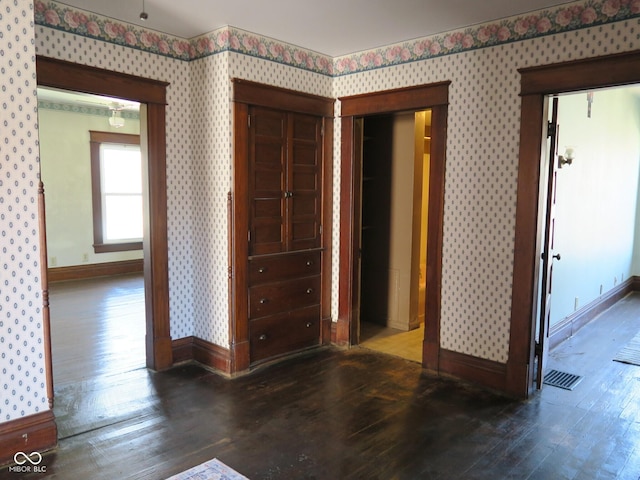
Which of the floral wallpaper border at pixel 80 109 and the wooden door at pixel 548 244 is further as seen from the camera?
the floral wallpaper border at pixel 80 109

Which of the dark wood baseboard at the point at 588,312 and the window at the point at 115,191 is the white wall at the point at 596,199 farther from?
the window at the point at 115,191

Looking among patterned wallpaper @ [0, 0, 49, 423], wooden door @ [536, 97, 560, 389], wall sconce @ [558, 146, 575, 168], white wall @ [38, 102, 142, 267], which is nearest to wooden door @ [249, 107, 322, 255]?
A: patterned wallpaper @ [0, 0, 49, 423]

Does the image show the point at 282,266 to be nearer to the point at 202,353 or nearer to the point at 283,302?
the point at 283,302

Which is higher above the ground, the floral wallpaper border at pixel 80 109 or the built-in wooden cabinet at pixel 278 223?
the floral wallpaper border at pixel 80 109

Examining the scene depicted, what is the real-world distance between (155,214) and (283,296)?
4.29 ft

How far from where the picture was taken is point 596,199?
5.61 meters

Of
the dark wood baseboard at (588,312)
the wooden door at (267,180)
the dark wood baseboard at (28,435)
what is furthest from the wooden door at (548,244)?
the dark wood baseboard at (28,435)

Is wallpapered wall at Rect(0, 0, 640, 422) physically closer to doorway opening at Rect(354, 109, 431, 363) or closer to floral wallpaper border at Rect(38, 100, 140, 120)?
doorway opening at Rect(354, 109, 431, 363)

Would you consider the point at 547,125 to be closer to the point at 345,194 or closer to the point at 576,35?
the point at 576,35

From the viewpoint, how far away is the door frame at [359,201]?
4.00 meters

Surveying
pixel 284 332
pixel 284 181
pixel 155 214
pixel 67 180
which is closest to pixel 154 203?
pixel 155 214

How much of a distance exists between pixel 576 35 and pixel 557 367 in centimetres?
268

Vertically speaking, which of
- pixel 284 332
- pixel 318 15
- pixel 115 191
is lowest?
pixel 284 332

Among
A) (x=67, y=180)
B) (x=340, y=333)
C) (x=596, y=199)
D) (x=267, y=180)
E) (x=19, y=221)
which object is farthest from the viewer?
(x=67, y=180)
